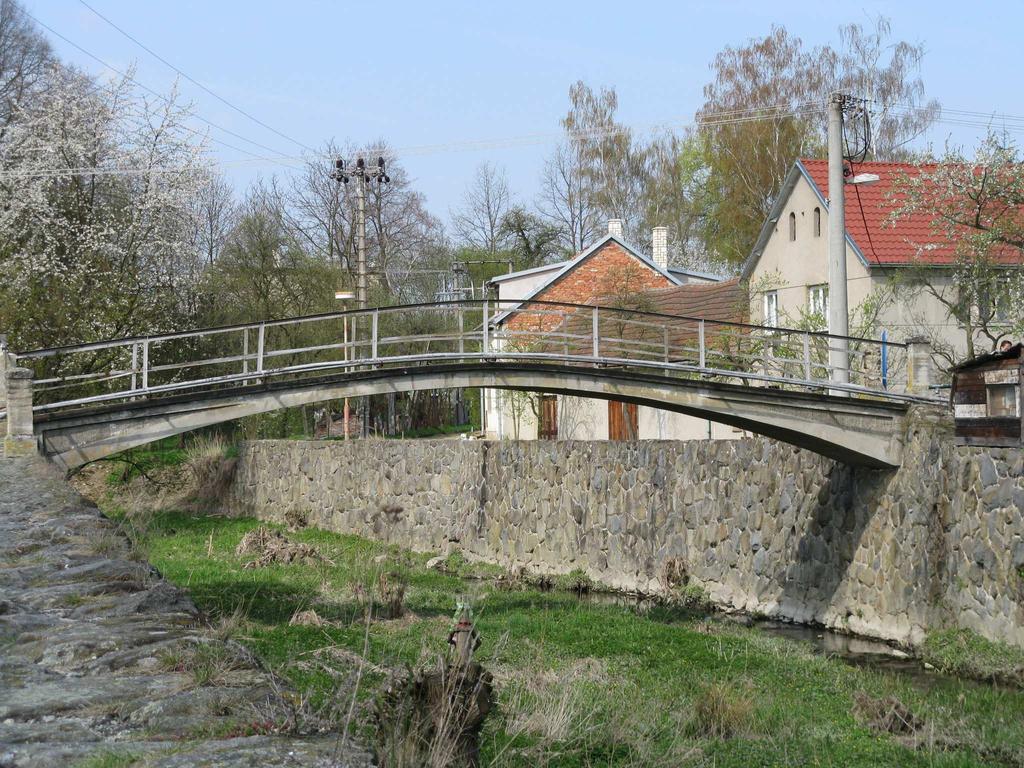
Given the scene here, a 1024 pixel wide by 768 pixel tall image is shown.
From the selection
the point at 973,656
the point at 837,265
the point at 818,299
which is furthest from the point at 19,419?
the point at 818,299

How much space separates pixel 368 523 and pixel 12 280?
1082 centimetres

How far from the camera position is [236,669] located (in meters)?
5.18

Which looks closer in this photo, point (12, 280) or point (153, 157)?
point (12, 280)

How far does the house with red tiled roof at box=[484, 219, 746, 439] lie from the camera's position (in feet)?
116

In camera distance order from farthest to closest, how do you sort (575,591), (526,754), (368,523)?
(368,523) < (575,591) < (526,754)

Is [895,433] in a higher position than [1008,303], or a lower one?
lower

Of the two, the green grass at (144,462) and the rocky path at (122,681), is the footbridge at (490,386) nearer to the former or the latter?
the rocky path at (122,681)

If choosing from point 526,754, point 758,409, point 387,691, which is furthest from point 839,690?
point 387,691

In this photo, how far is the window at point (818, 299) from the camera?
29481 millimetres

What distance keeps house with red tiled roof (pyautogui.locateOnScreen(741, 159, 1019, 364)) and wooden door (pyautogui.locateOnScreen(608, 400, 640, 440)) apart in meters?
4.72

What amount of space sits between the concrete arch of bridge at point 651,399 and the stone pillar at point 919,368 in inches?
18.7

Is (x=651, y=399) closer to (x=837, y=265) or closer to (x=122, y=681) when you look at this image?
(x=837, y=265)

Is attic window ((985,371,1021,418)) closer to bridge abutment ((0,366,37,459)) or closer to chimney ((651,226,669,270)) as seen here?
bridge abutment ((0,366,37,459))

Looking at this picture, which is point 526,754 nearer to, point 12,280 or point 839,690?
point 839,690
